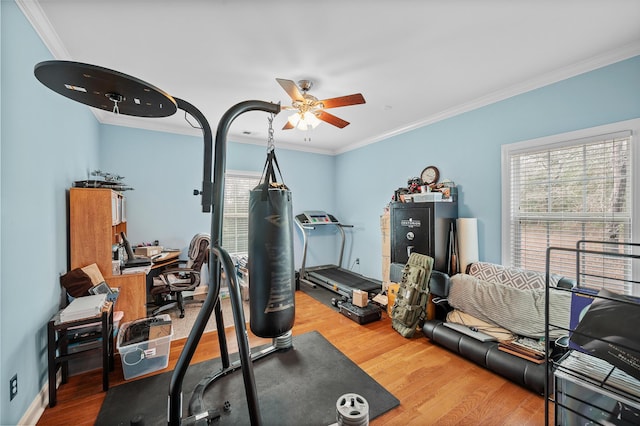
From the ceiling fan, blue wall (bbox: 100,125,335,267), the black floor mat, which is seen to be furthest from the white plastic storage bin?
the ceiling fan

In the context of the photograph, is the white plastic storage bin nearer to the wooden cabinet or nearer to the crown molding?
the wooden cabinet

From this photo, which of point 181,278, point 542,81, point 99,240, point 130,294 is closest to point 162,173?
point 181,278

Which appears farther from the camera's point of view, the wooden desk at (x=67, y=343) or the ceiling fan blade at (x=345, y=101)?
the ceiling fan blade at (x=345, y=101)

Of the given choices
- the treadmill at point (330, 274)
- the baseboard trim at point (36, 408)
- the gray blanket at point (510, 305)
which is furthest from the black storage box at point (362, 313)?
the baseboard trim at point (36, 408)

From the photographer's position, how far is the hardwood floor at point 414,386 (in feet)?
6.06

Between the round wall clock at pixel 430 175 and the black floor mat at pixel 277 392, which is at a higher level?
the round wall clock at pixel 430 175

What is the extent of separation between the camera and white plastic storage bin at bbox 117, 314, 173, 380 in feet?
7.39

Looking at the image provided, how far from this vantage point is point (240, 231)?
16.4 feet

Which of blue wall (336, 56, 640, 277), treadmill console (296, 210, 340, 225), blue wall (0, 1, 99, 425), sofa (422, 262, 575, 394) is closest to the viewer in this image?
blue wall (0, 1, 99, 425)

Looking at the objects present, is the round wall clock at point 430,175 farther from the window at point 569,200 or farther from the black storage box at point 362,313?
the black storage box at point 362,313

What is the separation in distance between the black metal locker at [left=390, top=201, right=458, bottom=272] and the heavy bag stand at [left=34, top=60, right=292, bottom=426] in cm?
221

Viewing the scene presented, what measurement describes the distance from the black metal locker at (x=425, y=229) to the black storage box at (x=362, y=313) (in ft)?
2.33

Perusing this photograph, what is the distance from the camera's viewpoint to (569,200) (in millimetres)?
2574

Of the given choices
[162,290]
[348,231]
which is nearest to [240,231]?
[162,290]
